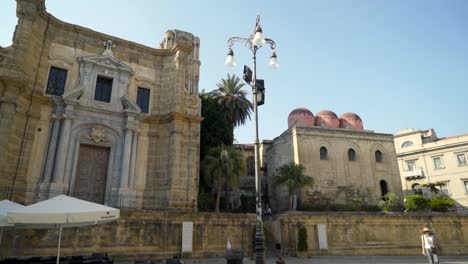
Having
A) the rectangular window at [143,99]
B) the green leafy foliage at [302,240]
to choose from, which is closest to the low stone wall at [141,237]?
the green leafy foliage at [302,240]

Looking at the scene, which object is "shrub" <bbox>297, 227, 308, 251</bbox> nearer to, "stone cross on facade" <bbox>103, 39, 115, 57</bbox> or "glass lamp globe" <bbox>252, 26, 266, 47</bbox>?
"glass lamp globe" <bbox>252, 26, 266, 47</bbox>

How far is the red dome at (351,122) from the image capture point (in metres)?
33.5

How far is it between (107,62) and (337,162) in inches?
894

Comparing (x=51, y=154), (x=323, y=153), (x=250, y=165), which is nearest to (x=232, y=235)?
(x=51, y=154)

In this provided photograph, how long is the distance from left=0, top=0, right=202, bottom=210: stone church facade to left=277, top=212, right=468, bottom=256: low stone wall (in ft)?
21.6

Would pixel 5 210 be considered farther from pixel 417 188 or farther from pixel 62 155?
pixel 417 188

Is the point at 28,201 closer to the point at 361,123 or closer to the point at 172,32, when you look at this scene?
the point at 172,32

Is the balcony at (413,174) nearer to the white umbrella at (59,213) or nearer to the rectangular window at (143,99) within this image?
the rectangular window at (143,99)

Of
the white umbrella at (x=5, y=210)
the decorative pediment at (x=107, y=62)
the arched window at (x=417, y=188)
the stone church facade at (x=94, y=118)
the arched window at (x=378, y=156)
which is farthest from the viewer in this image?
the arched window at (x=417, y=188)

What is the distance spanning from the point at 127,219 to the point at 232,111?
18.7 metres

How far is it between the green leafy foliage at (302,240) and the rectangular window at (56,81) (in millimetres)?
16248

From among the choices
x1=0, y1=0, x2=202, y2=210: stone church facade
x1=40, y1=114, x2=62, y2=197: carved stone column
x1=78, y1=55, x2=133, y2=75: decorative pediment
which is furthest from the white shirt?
x1=78, y1=55, x2=133, y2=75: decorative pediment

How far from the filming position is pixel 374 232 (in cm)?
1816

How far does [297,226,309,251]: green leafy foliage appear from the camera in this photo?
53.5 feet
